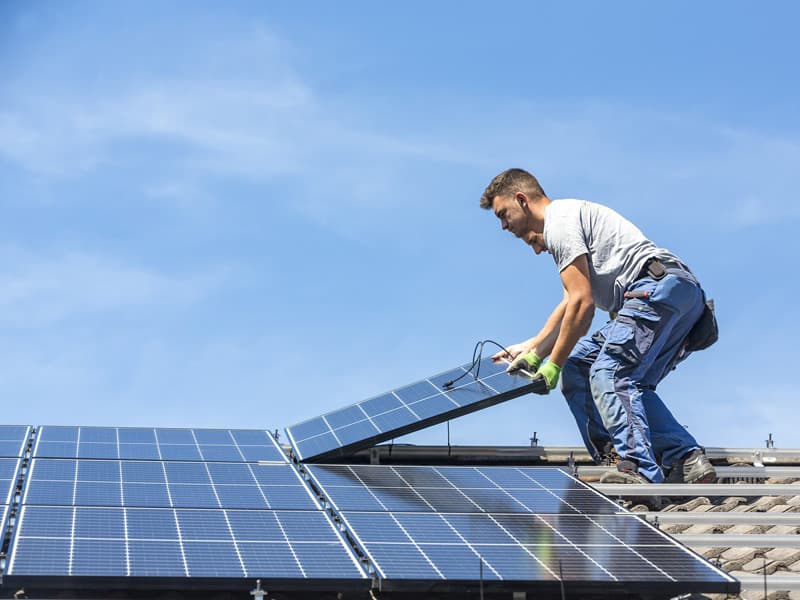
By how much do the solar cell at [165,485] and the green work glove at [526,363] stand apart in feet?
7.90

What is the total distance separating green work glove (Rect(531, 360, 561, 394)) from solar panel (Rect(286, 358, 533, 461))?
106 mm

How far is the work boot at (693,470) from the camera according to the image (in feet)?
40.0

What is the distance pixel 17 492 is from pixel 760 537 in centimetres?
575

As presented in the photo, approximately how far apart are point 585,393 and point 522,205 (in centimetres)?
208

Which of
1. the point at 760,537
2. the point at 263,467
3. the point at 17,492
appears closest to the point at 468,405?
the point at 263,467

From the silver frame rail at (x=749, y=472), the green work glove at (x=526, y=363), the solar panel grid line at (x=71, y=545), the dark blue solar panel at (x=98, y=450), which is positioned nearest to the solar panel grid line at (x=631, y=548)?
the silver frame rail at (x=749, y=472)

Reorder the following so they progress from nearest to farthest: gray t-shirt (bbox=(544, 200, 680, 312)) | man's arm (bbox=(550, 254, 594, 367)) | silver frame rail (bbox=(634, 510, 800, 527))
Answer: silver frame rail (bbox=(634, 510, 800, 527)) < man's arm (bbox=(550, 254, 594, 367)) < gray t-shirt (bbox=(544, 200, 680, 312))

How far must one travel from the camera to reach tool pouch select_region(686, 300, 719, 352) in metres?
12.7

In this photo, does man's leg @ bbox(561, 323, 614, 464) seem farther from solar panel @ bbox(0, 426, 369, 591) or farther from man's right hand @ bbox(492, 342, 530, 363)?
solar panel @ bbox(0, 426, 369, 591)

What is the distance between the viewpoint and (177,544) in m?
8.94

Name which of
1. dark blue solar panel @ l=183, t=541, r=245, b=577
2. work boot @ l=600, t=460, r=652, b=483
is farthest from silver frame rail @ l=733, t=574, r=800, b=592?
dark blue solar panel @ l=183, t=541, r=245, b=577

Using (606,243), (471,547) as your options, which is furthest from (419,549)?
(606,243)

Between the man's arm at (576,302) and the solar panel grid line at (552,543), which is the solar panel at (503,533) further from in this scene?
the man's arm at (576,302)

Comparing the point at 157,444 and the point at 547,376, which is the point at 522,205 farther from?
the point at 157,444
